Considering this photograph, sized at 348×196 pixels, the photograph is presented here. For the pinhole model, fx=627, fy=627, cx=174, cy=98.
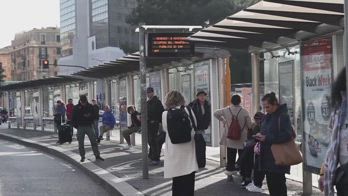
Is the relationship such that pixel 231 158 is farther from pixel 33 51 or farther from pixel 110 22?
pixel 33 51

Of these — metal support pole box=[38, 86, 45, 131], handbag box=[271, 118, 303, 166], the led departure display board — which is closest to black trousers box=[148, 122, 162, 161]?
the led departure display board

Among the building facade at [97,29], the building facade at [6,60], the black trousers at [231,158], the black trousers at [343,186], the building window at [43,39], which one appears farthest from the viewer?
the building facade at [6,60]

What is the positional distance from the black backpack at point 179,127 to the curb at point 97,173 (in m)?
2.04

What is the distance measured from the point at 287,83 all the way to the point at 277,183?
2320mm

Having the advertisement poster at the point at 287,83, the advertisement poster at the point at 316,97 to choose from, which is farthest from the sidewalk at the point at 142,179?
the advertisement poster at the point at 287,83

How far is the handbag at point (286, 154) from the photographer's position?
685 centimetres

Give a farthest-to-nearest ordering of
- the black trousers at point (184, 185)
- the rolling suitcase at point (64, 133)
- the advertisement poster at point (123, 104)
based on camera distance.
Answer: the rolling suitcase at point (64, 133), the advertisement poster at point (123, 104), the black trousers at point (184, 185)

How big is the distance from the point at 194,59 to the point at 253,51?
3.15 m

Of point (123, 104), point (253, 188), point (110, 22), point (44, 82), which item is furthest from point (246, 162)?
point (110, 22)

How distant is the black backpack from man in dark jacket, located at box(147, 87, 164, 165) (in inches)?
206

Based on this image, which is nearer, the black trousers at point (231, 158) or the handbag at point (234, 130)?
the handbag at point (234, 130)

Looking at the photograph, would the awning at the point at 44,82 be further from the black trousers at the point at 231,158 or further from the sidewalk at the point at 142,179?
the black trousers at the point at 231,158

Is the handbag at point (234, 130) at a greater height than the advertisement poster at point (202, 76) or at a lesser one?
lesser

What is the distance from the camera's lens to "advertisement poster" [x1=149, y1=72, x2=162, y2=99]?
16.2m
